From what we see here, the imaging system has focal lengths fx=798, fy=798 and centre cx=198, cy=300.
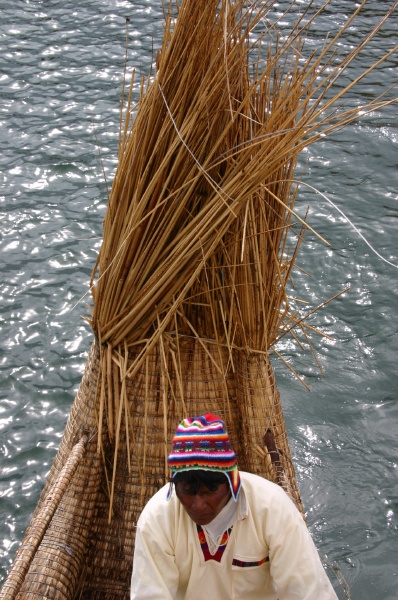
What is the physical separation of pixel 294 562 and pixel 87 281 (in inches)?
127

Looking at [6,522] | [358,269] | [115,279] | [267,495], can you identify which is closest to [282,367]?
[358,269]

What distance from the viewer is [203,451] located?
1969 millimetres

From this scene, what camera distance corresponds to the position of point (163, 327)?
2.63 metres

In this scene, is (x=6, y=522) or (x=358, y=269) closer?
(x=6, y=522)

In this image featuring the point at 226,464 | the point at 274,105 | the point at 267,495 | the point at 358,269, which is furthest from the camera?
the point at 358,269

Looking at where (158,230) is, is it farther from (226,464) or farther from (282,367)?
(282,367)

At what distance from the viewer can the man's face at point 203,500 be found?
6.54 feet

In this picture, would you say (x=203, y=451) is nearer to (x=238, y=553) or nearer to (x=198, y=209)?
(x=238, y=553)

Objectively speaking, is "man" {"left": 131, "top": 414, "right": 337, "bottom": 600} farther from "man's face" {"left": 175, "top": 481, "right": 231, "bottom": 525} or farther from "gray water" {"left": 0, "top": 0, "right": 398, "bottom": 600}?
"gray water" {"left": 0, "top": 0, "right": 398, "bottom": 600}

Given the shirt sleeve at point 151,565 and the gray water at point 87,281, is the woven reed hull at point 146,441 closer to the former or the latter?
the shirt sleeve at point 151,565

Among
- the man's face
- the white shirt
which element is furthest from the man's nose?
the white shirt

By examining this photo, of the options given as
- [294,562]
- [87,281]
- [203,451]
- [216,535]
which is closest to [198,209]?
[203,451]

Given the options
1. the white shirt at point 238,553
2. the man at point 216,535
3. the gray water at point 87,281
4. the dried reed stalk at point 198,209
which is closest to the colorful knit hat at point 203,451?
the man at point 216,535

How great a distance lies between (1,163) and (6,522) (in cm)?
332
